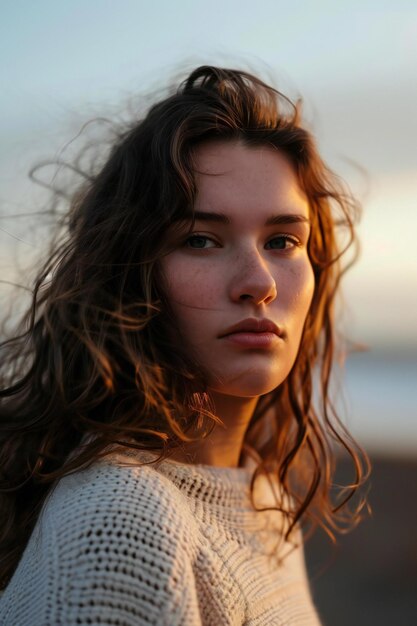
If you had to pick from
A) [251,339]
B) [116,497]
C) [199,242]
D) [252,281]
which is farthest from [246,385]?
[116,497]

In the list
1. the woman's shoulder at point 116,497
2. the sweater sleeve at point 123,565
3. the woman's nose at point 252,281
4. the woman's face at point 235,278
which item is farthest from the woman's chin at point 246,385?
the sweater sleeve at point 123,565

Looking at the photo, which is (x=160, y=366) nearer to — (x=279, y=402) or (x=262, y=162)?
(x=262, y=162)

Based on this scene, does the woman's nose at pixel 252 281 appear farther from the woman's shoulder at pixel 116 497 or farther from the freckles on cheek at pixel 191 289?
the woman's shoulder at pixel 116 497

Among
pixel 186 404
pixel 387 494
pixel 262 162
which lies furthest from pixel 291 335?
pixel 387 494

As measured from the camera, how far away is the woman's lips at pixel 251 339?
1.77 metres

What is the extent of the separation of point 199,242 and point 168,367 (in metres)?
0.31

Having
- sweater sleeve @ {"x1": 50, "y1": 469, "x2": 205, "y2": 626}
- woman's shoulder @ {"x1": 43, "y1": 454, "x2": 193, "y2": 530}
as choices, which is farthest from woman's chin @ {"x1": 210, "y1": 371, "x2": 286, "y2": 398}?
sweater sleeve @ {"x1": 50, "y1": 469, "x2": 205, "y2": 626}

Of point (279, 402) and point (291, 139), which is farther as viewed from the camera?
point (279, 402)

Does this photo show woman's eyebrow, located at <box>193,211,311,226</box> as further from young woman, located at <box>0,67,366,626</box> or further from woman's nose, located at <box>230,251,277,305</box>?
woman's nose, located at <box>230,251,277,305</box>

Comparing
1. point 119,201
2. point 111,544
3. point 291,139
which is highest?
point 291,139

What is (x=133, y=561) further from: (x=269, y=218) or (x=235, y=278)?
(x=269, y=218)

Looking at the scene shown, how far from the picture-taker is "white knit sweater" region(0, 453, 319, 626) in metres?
1.36

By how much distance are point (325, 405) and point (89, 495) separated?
1.17 m

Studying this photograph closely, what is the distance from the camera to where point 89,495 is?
4.88 feet
